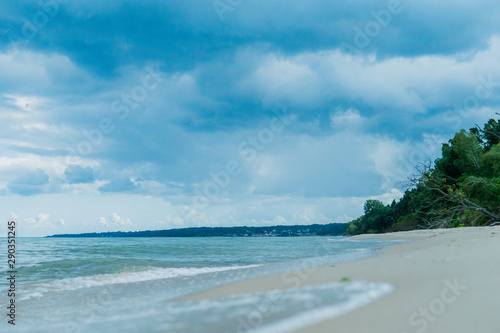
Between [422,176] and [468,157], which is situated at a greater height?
[468,157]

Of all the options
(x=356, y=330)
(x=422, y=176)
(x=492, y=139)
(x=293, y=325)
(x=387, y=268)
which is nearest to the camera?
(x=356, y=330)

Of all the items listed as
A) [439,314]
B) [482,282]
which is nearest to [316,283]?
[482,282]

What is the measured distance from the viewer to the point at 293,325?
143 inches

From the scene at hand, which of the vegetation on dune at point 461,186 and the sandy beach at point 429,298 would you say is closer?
the sandy beach at point 429,298

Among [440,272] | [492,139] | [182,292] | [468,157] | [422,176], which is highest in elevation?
[492,139]

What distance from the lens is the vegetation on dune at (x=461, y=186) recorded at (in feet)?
93.0

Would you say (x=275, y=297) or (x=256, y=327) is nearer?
(x=256, y=327)

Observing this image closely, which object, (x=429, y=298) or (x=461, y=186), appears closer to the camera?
(x=429, y=298)

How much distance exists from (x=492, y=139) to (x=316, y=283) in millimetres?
53696

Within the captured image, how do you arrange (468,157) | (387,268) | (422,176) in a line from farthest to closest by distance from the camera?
1. (468,157)
2. (422,176)
3. (387,268)

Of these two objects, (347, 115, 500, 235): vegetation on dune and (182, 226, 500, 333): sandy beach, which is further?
(347, 115, 500, 235): vegetation on dune

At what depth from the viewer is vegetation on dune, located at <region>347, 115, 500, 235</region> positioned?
1116 inches

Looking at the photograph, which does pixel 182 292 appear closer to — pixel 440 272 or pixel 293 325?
pixel 293 325

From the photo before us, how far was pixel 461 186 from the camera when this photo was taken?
36.0 meters
